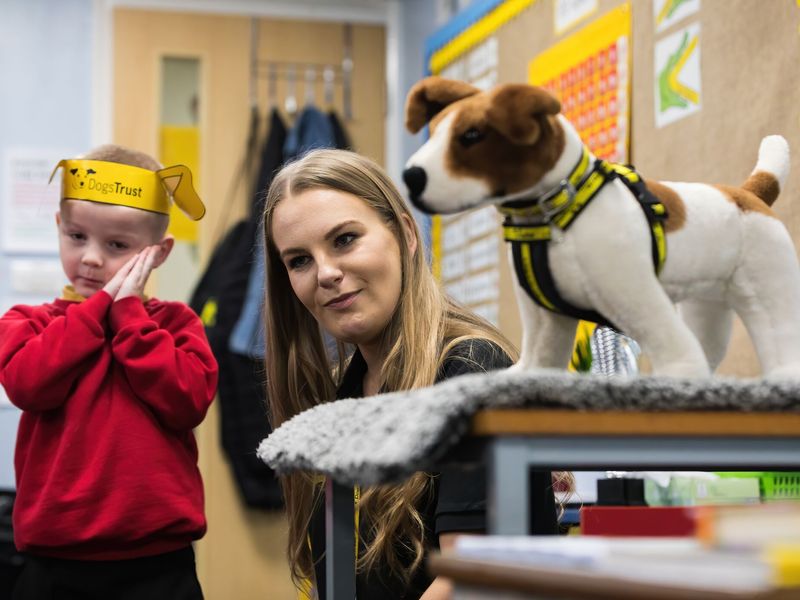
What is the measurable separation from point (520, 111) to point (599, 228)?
0.32 feet

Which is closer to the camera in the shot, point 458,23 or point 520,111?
point 520,111

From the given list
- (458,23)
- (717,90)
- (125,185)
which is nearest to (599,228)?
(125,185)

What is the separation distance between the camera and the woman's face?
1215 mm

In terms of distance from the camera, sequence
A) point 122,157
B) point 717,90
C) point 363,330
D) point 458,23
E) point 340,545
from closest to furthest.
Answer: point 340,545 → point 363,330 → point 122,157 → point 717,90 → point 458,23

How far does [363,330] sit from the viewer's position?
1272 millimetres

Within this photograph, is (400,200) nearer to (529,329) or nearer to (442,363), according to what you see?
(442,363)

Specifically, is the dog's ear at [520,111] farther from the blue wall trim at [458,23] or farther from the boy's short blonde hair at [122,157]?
the blue wall trim at [458,23]

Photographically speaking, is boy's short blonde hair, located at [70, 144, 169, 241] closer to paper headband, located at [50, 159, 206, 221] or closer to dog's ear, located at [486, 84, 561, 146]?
paper headband, located at [50, 159, 206, 221]

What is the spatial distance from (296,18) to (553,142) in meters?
A: 3.11

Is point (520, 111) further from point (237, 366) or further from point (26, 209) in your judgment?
point (26, 209)

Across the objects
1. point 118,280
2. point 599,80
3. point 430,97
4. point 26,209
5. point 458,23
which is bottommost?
point 118,280

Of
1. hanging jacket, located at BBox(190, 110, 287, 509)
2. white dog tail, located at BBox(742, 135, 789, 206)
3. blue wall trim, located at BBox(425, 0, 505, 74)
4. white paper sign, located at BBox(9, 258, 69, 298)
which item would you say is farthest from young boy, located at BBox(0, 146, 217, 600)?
white paper sign, located at BBox(9, 258, 69, 298)

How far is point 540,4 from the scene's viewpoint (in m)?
2.43

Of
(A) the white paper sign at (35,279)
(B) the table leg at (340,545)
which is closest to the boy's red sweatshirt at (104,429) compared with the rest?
(B) the table leg at (340,545)
